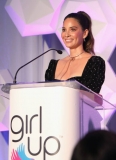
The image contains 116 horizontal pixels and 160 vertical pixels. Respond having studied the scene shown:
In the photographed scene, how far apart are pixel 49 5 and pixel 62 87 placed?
1858 mm

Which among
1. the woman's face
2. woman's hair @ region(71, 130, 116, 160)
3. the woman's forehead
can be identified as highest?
the woman's forehead

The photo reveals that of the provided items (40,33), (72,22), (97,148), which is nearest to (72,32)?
(72,22)

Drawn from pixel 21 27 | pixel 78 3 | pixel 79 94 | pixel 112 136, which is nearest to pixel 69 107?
pixel 79 94

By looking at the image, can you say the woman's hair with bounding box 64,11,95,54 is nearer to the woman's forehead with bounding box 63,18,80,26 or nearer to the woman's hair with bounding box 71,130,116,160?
the woman's forehead with bounding box 63,18,80,26

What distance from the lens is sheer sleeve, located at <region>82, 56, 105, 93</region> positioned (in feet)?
6.42

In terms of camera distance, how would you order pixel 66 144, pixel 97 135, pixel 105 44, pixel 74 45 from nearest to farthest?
pixel 97 135 < pixel 66 144 < pixel 74 45 < pixel 105 44

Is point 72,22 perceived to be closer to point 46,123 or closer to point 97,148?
point 46,123

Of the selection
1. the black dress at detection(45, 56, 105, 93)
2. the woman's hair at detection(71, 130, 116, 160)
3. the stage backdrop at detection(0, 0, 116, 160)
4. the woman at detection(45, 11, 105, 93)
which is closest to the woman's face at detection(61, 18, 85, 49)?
the woman at detection(45, 11, 105, 93)

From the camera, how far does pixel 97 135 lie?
69 centimetres

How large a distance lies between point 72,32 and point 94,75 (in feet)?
1.16

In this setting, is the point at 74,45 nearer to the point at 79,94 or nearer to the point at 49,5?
the point at 79,94

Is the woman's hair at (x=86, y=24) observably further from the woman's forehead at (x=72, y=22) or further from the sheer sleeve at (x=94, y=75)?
the sheer sleeve at (x=94, y=75)

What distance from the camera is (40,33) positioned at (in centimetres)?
320

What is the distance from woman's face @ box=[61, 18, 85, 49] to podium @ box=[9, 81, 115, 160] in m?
0.73
